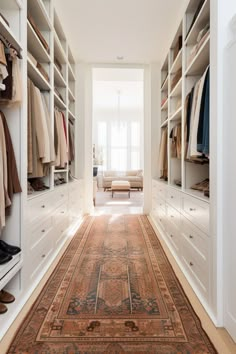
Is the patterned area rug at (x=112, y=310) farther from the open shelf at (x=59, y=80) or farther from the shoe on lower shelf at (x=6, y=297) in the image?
the open shelf at (x=59, y=80)

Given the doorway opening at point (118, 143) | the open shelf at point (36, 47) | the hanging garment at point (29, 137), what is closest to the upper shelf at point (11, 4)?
the open shelf at point (36, 47)

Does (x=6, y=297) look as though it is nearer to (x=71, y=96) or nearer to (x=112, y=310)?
(x=112, y=310)

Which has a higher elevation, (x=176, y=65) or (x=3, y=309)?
(x=176, y=65)

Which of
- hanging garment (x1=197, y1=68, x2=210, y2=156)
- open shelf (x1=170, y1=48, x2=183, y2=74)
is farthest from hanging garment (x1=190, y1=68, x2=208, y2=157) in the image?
open shelf (x1=170, y1=48, x2=183, y2=74)

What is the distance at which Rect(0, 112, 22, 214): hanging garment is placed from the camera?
1.53 metres

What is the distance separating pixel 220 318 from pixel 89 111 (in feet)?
12.9

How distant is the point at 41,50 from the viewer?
A: 2.33 meters

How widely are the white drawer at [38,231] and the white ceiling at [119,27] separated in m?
2.52

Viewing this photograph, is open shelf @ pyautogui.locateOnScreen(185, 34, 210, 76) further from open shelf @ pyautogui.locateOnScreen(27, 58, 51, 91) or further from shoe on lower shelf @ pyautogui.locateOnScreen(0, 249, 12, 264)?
shoe on lower shelf @ pyautogui.locateOnScreen(0, 249, 12, 264)

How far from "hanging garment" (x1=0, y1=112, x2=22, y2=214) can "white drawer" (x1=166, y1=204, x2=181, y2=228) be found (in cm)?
154

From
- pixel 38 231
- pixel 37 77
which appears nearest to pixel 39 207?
pixel 38 231

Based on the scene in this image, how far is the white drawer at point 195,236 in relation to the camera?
1.61m

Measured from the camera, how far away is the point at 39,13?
7.47ft

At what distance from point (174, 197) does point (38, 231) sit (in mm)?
1437
